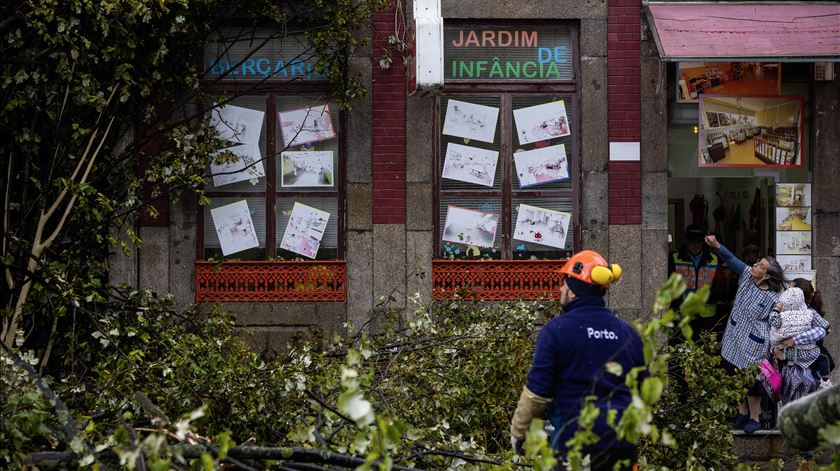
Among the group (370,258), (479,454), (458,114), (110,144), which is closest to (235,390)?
(479,454)

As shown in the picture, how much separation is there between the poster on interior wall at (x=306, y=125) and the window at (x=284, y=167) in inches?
0.4

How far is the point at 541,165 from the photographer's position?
1226cm

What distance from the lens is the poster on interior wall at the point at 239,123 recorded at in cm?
1210

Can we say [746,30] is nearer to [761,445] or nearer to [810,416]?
[761,445]

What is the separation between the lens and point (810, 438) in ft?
12.4

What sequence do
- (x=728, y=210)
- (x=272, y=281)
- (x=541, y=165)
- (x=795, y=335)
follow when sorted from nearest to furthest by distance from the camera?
(x=795, y=335) < (x=272, y=281) < (x=541, y=165) < (x=728, y=210)

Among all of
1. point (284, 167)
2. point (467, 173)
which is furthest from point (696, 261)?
point (284, 167)

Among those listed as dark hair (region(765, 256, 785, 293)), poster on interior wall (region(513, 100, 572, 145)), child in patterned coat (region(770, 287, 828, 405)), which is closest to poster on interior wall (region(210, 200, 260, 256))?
poster on interior wall (region(513, 100, 572, 145))

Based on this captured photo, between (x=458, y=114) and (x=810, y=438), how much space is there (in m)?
8.67

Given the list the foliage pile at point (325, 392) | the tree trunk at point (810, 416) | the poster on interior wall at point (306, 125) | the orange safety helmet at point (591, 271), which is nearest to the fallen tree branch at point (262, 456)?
the foliage pile at point (325, 392)

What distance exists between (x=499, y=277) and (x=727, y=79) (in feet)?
10.3

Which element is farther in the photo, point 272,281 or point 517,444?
point 272,281

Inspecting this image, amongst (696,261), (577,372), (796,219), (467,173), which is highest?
(467,173)

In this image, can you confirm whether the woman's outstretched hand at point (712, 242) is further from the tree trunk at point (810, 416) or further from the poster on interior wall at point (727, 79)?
the tree trunk at point (810, 416)
